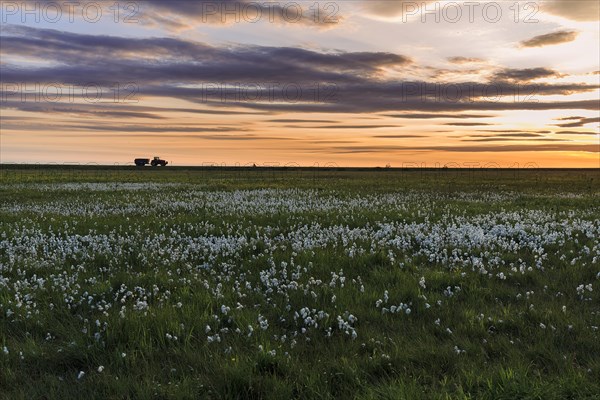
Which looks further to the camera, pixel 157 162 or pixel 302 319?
pixel 157 162

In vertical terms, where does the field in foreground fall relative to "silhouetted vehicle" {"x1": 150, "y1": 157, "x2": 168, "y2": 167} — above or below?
below

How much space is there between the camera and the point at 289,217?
1748 cm

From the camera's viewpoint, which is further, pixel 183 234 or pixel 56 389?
pixel 183 234

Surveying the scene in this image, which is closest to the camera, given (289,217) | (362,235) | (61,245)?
(61,245)

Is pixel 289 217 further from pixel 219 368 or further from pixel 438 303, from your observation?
pixel 219 368

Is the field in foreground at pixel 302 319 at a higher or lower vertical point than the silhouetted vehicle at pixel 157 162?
lower

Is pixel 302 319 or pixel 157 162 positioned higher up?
pixel 157 162

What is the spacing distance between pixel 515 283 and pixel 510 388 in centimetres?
454

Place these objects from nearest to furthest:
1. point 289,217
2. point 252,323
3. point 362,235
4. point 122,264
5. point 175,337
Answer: point 175,337 → point 252,323 → point 122,264 → point 362,235 → point 289,217

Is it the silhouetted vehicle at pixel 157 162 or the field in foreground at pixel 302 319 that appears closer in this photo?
the field in foreground at pixel 302 319

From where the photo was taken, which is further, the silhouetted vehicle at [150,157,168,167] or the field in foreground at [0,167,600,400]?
the silhouetted vehicle at [150,157,168,167]

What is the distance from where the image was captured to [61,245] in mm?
12352

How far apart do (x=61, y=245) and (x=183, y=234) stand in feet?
11.2

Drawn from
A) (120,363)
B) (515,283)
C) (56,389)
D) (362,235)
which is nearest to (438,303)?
(515,283)
